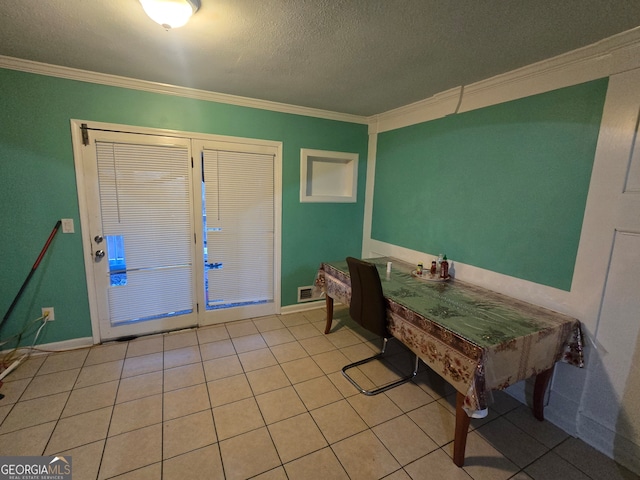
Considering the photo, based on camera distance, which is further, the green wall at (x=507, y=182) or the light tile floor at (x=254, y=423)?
the green wall at (x=507, y=182)

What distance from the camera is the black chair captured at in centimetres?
209

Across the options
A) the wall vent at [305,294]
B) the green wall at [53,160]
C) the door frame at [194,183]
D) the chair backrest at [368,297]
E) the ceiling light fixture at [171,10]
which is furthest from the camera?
the wall vent at [305,294]

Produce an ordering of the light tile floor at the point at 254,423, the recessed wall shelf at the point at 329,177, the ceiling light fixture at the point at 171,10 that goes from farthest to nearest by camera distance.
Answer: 1. the recessed wall shelf at the point at 329,177
2. the light tile floor at the point at 254,423
3. the ceiling light fixture at the point at 171,10

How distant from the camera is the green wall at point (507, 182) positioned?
5.86ft

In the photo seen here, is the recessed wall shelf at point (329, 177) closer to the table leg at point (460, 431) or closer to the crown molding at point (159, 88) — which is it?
the crown molding at point (159, 88)

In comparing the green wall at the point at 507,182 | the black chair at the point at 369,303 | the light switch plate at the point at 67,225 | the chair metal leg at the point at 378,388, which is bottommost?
the chair metal leg at the point at 378,388

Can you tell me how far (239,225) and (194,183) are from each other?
600mm

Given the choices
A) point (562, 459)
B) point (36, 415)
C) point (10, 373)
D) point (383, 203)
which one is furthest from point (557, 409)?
point (10, 373)

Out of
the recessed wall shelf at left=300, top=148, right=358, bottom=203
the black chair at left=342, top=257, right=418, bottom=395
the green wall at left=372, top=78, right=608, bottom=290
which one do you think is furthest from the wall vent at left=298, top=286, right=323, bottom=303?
the green wall at left=372, top=78, right=608, bottom=290

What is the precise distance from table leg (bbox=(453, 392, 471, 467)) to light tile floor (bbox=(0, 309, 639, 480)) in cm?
6

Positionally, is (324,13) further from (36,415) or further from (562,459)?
(36,415)

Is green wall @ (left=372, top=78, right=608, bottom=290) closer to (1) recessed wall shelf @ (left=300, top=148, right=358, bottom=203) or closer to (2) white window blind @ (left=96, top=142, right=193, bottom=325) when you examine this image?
(1) recessed wall shelf @ (left=300, top=148, right=358, bottom=203)
